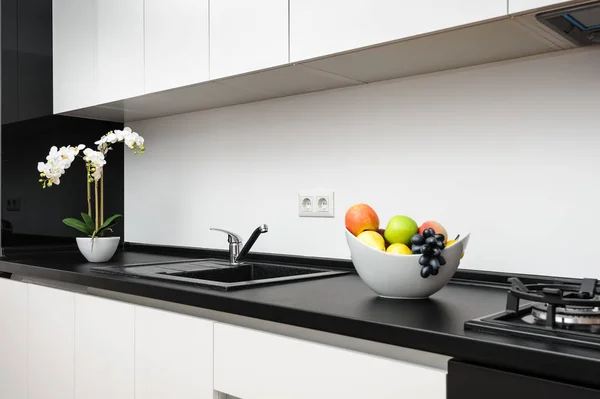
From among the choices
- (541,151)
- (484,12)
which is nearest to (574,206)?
(541,151)

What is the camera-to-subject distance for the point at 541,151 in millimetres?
1536

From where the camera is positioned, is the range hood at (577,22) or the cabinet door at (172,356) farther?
the cabinet door at (172,356)

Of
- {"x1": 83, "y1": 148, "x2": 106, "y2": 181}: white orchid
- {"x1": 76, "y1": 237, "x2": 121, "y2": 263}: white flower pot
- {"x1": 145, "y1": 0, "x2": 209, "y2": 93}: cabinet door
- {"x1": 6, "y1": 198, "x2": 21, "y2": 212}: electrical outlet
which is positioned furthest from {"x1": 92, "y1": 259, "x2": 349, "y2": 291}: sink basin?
{"x1": 6, "y1": 198, "x2": 21, "y2": 212}: electrical outlet

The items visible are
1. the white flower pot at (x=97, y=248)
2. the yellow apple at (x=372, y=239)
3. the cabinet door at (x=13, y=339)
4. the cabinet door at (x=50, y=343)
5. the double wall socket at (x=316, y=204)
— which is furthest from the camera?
the white flower pot at (x=97, y=248)

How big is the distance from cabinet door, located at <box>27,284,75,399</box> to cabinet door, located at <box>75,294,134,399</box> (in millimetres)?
48

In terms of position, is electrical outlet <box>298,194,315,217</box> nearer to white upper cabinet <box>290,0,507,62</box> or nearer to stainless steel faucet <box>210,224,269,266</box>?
stainless steel faucet <box>210,224,269,266</box>

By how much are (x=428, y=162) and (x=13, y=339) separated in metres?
1.67

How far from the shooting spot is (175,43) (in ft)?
6.62

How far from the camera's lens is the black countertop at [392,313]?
0.89 meters

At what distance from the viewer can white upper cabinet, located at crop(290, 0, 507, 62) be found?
1309 mm

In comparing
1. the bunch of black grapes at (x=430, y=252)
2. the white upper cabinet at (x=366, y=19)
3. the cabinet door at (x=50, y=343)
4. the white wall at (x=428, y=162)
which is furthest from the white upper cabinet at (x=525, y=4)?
the cabinet door at (x=50, y=343)

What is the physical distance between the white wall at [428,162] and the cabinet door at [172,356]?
2.25 ft

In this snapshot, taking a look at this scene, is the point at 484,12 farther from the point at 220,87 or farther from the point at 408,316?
the point at 220,87

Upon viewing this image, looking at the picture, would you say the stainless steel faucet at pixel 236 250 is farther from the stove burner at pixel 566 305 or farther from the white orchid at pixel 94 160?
the stove burner at pixel 566 305
